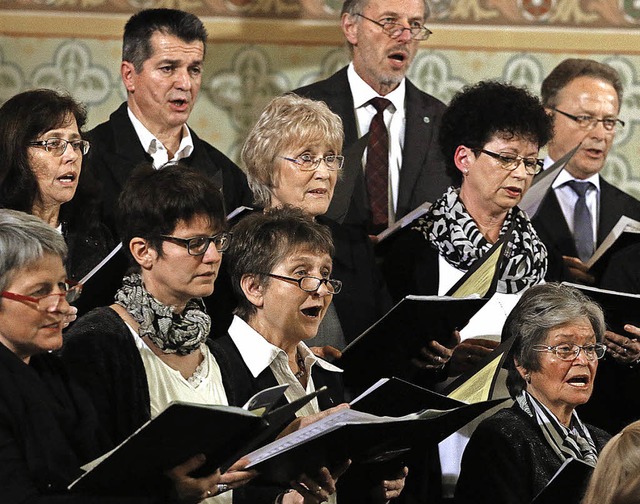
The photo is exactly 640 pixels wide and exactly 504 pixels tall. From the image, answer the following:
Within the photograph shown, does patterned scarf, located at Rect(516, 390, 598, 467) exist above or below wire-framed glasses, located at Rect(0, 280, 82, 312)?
below

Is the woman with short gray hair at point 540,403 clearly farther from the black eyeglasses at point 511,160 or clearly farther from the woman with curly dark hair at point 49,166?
the woman with curly dark hair at point 49,166

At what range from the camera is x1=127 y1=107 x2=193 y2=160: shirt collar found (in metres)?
4.50

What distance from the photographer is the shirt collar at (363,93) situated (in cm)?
502

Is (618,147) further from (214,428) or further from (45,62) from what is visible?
(214,428)

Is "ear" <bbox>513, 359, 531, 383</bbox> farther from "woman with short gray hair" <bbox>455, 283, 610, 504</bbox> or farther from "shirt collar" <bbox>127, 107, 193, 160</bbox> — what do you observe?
"shirt collar" <bbox>127, 107, 193, 160</bbox>

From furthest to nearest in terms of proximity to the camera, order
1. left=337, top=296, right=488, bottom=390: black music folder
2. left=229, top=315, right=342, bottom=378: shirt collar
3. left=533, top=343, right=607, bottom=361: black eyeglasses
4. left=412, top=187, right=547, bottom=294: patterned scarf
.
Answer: left=412, top=187, right=547, bottom=294: patterned scarf, left=533, top=343, right=607, bottom=361: black eyeglasses, left=337, top=296, right=488, bottom=390: black music folder, left=229, top=315, right=342, bottom=378: shirt collar

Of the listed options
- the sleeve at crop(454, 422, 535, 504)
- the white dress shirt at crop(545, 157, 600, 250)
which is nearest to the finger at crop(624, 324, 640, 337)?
the sleeve at crop(454, 422, 535, 504)

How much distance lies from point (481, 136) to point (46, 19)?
2175 millimetres

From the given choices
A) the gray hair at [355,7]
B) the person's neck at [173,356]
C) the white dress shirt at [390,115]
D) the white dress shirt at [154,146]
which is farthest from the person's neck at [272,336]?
the gray hair at [355,7]

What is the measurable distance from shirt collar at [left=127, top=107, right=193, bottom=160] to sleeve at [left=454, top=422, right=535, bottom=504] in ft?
4.73

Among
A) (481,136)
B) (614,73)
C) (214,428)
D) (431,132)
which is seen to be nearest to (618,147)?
(614,73)

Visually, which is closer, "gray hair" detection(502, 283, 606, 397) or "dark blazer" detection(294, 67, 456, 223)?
"gray hair" detection(502, 283, 606, 397)

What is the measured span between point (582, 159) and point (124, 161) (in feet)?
6.09

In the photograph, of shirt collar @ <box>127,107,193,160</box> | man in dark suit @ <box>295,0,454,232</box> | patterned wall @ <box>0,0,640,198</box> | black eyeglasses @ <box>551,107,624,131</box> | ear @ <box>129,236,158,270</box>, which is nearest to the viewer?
ear @ <box>129,236,158,270</box>
